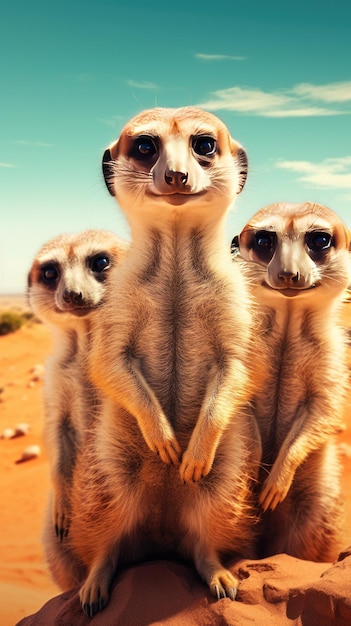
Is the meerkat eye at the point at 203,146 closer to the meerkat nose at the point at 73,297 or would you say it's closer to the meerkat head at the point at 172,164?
the meerkat head at the point at 172,164

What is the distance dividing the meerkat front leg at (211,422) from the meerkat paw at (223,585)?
17.2 inches

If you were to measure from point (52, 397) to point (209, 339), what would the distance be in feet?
4.17

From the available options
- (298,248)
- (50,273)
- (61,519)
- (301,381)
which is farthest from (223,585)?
(50,273)

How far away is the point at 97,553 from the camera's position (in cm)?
318

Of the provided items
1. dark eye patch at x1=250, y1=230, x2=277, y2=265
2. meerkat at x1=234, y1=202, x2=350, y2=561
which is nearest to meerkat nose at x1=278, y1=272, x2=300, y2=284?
meerkat at x1=234, y1=202, x2=350, y2=561

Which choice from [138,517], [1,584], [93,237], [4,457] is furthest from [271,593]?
[4,457]

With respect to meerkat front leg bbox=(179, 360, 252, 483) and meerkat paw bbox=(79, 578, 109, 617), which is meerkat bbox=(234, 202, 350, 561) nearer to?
meerkat front leg bbox=(179, 360, 252, 483)

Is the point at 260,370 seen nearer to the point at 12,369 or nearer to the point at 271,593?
the point at 271,593

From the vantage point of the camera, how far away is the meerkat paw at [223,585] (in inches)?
113

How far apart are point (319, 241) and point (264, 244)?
26 cm

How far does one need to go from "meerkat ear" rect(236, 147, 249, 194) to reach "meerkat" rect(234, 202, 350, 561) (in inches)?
11.1

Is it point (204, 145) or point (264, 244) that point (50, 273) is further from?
point (204, 145)

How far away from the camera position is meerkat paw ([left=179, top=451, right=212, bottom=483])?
2795 mm

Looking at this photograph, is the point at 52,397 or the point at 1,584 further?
the point at 1,584
